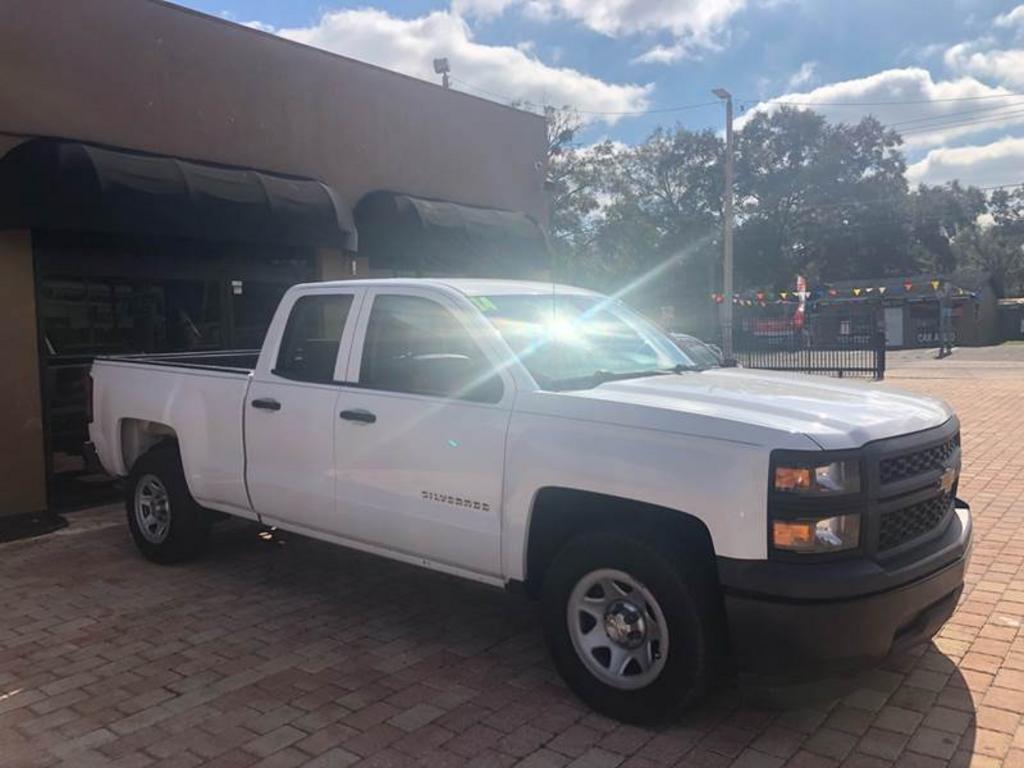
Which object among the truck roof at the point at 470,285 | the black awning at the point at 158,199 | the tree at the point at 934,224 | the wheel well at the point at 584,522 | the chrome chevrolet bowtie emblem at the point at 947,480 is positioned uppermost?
the tree at the point at 934,224

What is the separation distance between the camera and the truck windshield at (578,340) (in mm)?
4156

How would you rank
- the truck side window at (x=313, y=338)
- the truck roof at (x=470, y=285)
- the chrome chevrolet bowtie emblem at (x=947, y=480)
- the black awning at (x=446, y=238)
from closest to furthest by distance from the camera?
the chrome chevrolet bowtie emblem at (x=947, y=480)
the truck roof at (x=470, y=285)
the truck side window at (x=313, y=338)
the black awning at (x=446, y=238)

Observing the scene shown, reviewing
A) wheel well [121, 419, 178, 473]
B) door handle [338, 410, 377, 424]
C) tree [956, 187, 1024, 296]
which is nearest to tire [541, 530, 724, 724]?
door handle [338, 410, 377, 424]

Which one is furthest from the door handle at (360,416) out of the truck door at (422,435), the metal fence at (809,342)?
the metal fence at (809,342)

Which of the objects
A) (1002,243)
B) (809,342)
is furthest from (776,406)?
(1002,243)

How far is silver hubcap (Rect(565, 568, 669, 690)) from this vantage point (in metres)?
3.46

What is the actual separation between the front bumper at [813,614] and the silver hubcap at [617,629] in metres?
0.34

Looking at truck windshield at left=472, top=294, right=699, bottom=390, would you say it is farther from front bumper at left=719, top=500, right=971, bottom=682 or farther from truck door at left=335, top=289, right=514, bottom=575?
front bumper at left=719, top=500, right=971, bottom=682

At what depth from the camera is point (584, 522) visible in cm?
374

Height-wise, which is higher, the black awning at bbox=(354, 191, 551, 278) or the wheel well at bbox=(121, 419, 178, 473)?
the black awning at bbox=(354, 191, 551, 278)

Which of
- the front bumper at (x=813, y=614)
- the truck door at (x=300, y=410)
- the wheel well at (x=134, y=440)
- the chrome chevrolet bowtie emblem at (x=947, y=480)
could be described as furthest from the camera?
the wheel well at (x=134, y=440)

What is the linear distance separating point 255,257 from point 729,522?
8062 mm

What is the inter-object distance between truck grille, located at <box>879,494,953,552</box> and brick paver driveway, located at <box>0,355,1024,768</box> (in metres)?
0.68

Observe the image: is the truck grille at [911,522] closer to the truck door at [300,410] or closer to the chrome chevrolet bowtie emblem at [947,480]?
the chrome chevrolet bowtie emblem at [947,480]
